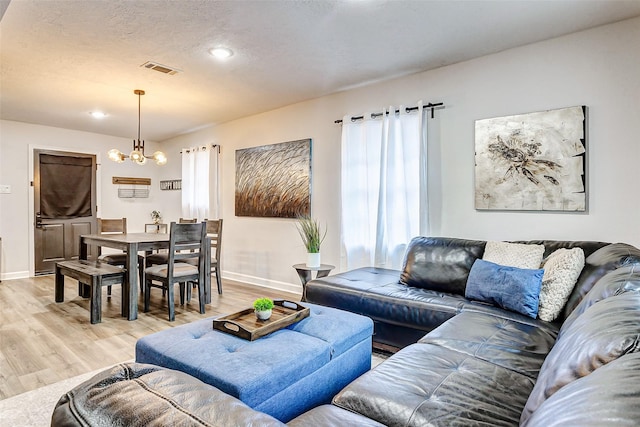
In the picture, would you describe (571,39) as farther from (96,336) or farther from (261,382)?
(96,336)

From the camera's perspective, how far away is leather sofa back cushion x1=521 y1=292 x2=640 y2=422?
850mm

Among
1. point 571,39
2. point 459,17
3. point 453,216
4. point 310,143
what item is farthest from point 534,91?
point 310,143

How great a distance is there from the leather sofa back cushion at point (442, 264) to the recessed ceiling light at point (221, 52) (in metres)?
2.36

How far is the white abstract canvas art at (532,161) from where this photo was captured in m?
2.75

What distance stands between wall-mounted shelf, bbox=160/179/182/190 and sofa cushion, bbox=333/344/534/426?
19.6 feet

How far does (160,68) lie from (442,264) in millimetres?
3158

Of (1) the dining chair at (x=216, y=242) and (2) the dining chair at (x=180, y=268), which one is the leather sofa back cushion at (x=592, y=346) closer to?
(2) the dining chair at (x=180, y=268)

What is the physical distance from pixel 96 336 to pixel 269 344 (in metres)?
2.17

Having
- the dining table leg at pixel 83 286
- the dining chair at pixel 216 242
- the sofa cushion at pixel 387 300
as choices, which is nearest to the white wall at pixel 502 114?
the dining chair at pixel 216 242

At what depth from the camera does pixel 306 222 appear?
14.7 feet

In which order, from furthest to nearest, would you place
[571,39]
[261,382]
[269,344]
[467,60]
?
[467,60]
[571,39]
[269,344]
[261,382]

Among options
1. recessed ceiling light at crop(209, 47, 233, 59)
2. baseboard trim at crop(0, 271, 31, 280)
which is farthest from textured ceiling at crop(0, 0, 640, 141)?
baseboard trim at crop(0, 271, 31, 280)

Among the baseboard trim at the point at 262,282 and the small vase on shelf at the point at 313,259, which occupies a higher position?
the small vase on shelf at the point at 313,259

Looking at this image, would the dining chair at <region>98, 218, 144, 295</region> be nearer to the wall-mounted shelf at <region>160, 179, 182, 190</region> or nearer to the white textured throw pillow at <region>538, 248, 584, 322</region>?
the wall-mounted shelf at <region>160, 179, 182, 190</region>
